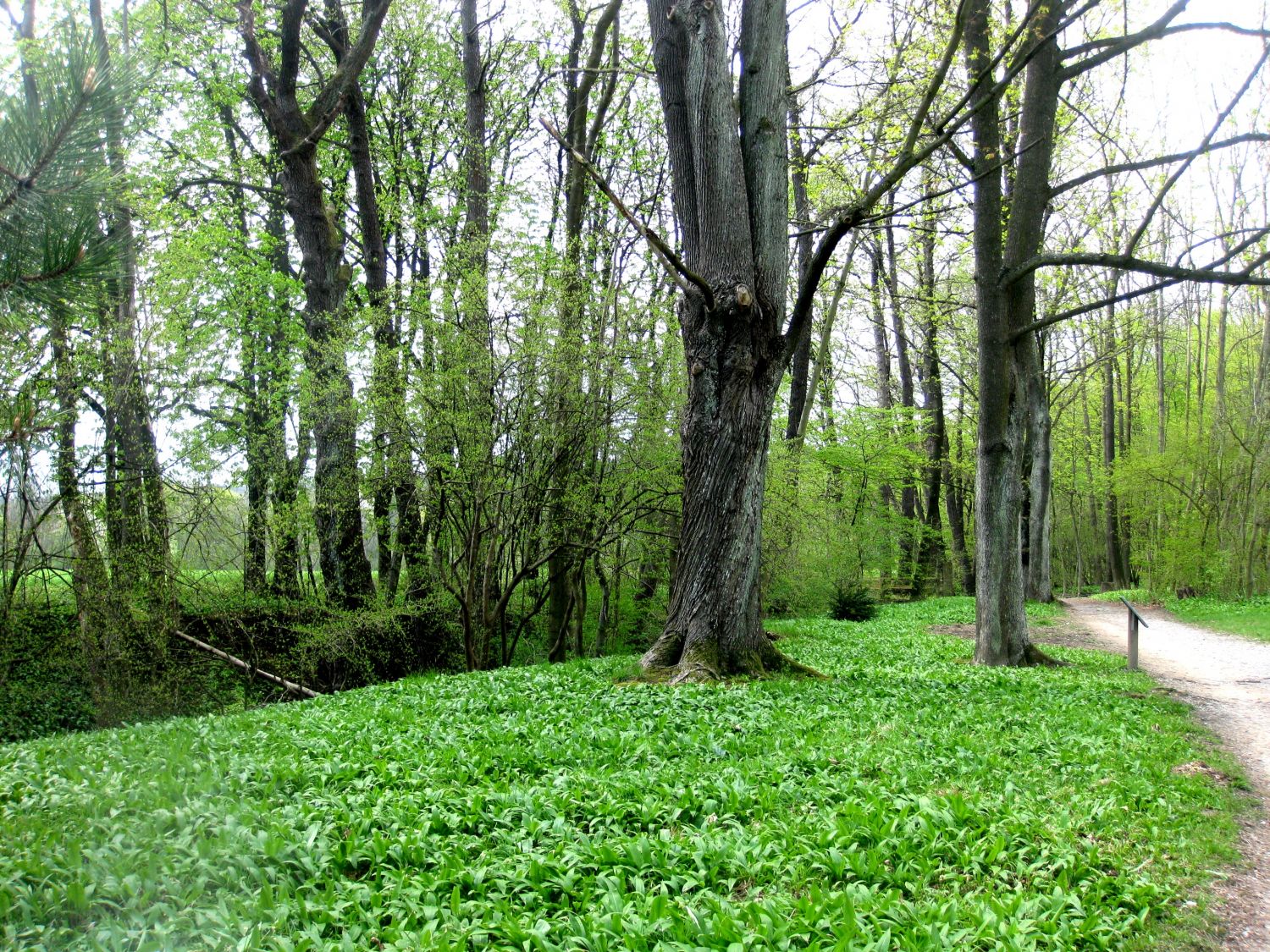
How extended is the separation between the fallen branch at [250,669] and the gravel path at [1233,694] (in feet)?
31.6

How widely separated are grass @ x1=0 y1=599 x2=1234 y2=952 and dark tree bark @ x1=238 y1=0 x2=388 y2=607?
5.58 metres

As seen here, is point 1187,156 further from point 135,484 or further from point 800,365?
point 800,365

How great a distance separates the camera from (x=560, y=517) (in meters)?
12.1

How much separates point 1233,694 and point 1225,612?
10914 millimetres

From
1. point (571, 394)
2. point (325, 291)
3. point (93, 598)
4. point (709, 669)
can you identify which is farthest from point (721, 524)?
point (325, 291)

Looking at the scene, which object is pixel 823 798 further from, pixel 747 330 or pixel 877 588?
pixel 877 588

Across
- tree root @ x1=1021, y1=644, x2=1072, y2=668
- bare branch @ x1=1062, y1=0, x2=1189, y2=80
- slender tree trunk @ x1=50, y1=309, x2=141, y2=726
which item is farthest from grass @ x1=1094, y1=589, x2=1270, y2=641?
slender tree trunk @ x1=50, y1=309, x2=141, y2=726

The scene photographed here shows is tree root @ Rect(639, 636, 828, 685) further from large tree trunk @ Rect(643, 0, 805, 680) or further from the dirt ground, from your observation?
the dirt ground

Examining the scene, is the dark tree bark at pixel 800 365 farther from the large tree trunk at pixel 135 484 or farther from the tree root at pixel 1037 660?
the large tree trunk at pixel 135 484

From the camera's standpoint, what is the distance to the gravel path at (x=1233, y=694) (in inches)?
Result: 151

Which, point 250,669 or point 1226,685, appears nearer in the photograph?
point 1226,685

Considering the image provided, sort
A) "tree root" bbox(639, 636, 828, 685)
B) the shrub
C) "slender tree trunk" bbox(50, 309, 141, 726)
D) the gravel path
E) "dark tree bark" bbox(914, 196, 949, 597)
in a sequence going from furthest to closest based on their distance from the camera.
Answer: "dark tree bark" bbox(914, 196, 949, 597), the shrub, "slender tree trunk" bbox(50, 309, 141, 726), "tree root" bbox(639, 636, 828, 685), the gravel path

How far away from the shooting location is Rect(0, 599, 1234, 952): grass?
303 cm

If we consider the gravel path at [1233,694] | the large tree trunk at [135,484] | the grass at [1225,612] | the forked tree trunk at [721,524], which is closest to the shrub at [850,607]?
the gravel path at [1233,694]
